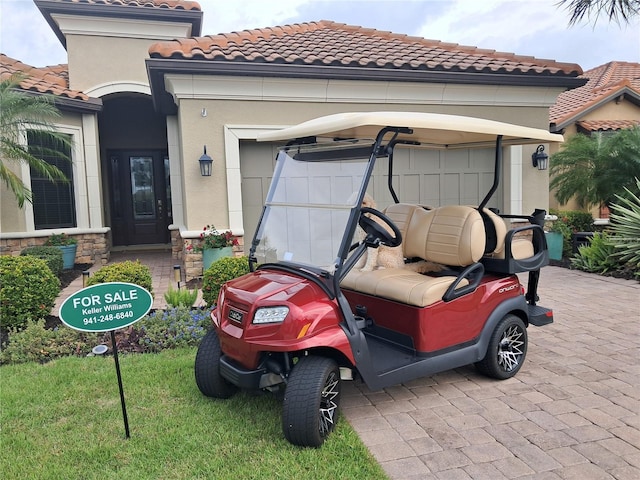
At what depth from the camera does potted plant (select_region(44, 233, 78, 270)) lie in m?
8.71

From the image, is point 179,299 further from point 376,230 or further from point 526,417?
point 526,417

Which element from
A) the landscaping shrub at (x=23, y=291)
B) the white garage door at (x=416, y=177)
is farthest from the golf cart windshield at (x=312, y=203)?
the white garage door at (x=416, y=177)

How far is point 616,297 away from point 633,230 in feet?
6.08

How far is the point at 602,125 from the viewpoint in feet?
42.3

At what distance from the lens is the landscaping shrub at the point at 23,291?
4.91m

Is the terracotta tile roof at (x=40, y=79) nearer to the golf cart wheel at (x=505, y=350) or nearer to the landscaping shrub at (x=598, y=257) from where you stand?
the golf cart wheel at (x=505, y=350)

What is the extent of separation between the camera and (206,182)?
24.0 feet

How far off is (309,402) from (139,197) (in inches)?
416

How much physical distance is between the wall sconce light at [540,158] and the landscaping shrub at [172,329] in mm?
6602

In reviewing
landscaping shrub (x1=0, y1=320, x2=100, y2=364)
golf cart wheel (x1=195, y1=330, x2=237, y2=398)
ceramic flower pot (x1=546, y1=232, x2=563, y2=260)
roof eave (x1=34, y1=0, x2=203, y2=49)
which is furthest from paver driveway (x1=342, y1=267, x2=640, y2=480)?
roof eave (x1=34, y1=0, x2=203, y2=49)

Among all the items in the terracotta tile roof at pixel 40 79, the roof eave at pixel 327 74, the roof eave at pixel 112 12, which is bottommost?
the roof eave at pixel 327 74

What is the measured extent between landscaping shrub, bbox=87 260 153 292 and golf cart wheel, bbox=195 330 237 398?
2206 mm

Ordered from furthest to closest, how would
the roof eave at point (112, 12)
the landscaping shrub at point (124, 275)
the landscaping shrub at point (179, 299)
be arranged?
the roof eave at point (112, 12) < the landscaping shrub at point (179, 299) < the landscaping shrub at point (124, 275)

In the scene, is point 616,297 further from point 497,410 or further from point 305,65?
point 305,65
